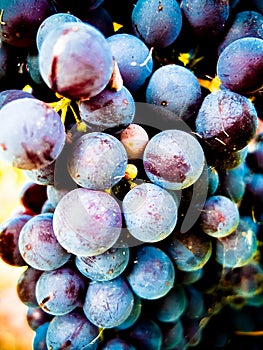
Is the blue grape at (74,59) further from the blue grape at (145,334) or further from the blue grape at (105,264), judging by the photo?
the blue grape at (145,334)

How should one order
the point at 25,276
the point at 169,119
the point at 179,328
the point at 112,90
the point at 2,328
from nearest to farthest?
the point at 112,90, the point at 169,119, the point at 25,276, the point at 179,328, the point at 2,328

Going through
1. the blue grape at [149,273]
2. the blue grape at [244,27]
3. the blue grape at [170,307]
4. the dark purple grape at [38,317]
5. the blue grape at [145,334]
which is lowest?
the dark purple grape at [38,317]

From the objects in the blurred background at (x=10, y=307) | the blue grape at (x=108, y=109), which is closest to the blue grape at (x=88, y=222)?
the blue grape at (x=108, y=109)

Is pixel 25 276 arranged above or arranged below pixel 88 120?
below

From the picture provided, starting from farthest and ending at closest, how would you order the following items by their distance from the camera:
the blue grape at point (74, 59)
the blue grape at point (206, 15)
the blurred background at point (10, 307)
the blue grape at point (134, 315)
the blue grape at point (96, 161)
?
the blurred background at point (10, 307) < the blue grape at point (134, 315) < the blue grape at point (206, 15) < the blue grape at point (96, 161) < the blue grape at point (74, 59)

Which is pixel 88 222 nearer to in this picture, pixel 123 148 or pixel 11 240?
pixel 123 148

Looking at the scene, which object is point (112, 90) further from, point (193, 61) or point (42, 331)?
point (42, 331)

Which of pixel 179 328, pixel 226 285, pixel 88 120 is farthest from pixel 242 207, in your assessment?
pixel 88 120
